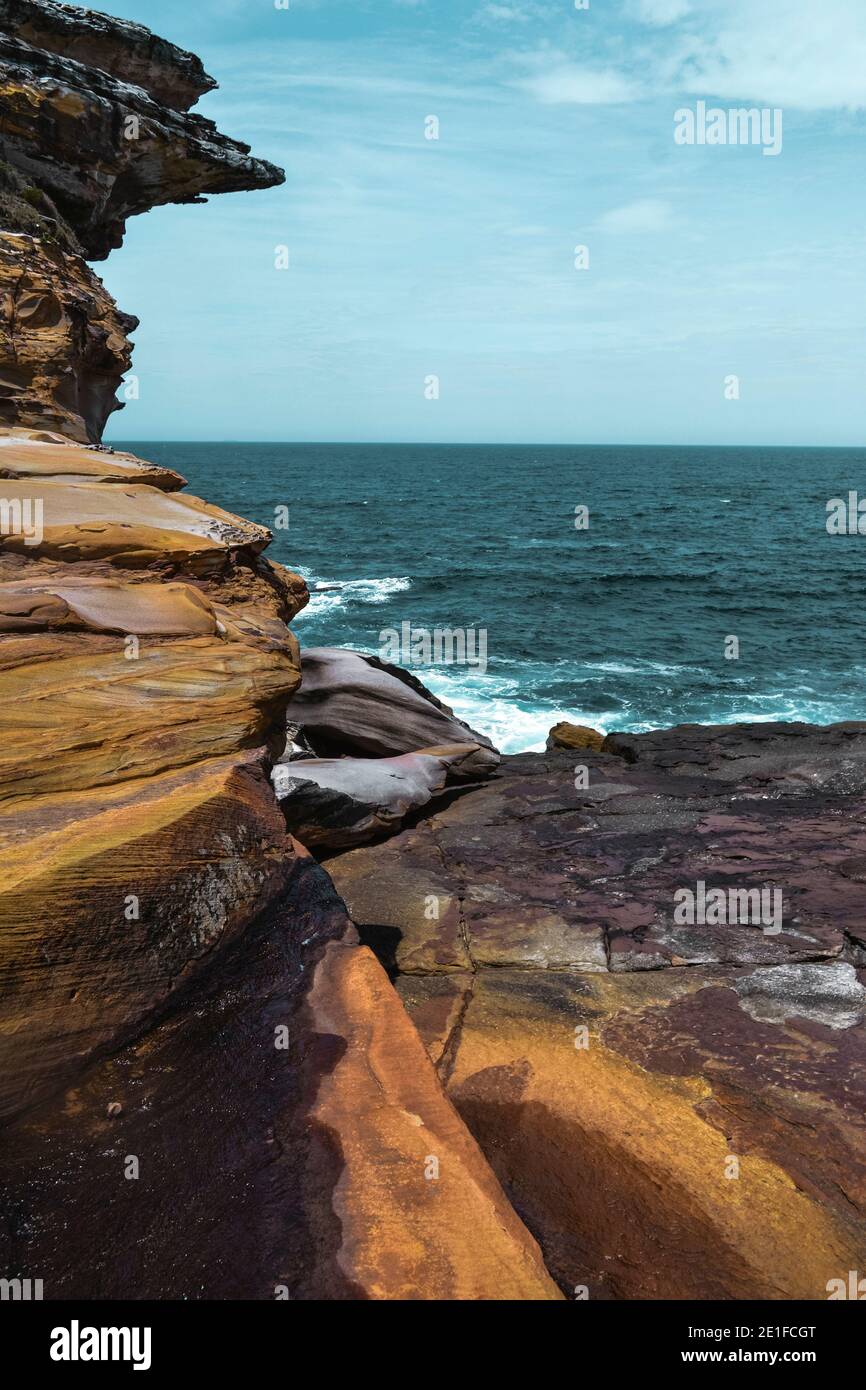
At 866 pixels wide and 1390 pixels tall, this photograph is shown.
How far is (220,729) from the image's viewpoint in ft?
21.9

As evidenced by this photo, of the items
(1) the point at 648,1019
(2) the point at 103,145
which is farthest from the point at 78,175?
(1) the point at 648,1019

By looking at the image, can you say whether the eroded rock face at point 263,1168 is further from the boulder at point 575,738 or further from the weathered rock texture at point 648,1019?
the boulder at point 575,738

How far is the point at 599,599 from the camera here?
42.7 m

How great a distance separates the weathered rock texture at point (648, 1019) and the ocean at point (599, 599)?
11555 millimetres

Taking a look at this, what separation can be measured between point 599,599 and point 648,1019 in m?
37.4

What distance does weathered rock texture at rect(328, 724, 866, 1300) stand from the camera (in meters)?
4.98

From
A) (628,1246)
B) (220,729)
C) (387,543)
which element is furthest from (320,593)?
(628,1246)

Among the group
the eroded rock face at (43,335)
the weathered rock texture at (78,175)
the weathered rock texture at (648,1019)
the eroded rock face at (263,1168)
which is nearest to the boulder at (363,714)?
the weathered rock texture at (648,1019)

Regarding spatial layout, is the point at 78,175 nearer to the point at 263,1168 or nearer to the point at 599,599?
the point at 263,1168

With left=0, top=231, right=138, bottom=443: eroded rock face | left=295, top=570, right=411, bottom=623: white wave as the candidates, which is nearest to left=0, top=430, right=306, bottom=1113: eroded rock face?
left=0, top=231, right=138, bottom=443: eroded rock face

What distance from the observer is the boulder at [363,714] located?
13352mm

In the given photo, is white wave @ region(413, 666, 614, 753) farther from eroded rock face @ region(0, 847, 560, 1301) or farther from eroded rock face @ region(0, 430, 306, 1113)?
eroded rock face @ region(0, 847, 560, 1301)

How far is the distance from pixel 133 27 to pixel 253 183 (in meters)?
3.68
